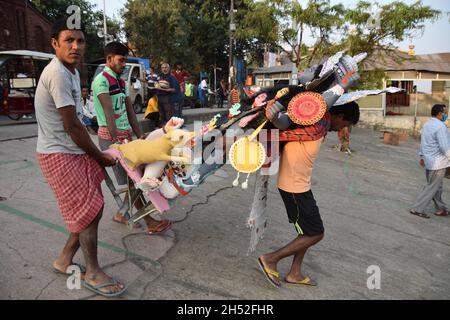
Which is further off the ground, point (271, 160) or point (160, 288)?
point (271, 160)

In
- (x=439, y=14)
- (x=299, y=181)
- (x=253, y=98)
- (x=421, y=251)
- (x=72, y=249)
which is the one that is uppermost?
(x=439, y=14)

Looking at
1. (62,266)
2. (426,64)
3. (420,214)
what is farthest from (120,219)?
(426,64)

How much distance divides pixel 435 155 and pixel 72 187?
4.81m

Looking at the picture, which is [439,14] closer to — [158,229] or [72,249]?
[158,229]

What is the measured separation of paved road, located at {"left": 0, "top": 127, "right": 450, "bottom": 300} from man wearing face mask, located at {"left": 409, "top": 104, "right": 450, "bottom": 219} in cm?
22

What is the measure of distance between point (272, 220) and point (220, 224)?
669 millimetres

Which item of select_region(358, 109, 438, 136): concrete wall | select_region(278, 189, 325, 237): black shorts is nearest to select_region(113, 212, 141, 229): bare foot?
select_region(278, 189, 325, 237): black shorts

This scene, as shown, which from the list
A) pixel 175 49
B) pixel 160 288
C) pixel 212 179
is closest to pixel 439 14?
pixel 212 179

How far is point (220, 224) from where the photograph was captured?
12.9ft

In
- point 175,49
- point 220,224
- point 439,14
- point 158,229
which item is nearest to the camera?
point 158,229

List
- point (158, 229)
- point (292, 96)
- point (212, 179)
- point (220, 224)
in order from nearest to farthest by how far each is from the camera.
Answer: point (292, 96)
point (158, 229)
point (220, 224)
point (212, 179)

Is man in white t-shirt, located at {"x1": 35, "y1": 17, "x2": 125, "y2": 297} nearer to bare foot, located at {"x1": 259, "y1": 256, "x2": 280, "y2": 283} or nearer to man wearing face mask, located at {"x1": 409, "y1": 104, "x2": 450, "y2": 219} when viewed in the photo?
bare foot, located at {"x1": 259, "y1": 256, "x2": 280, "y2": 283}

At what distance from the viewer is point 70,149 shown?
93.7 inches

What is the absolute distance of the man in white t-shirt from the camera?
2.26 m
